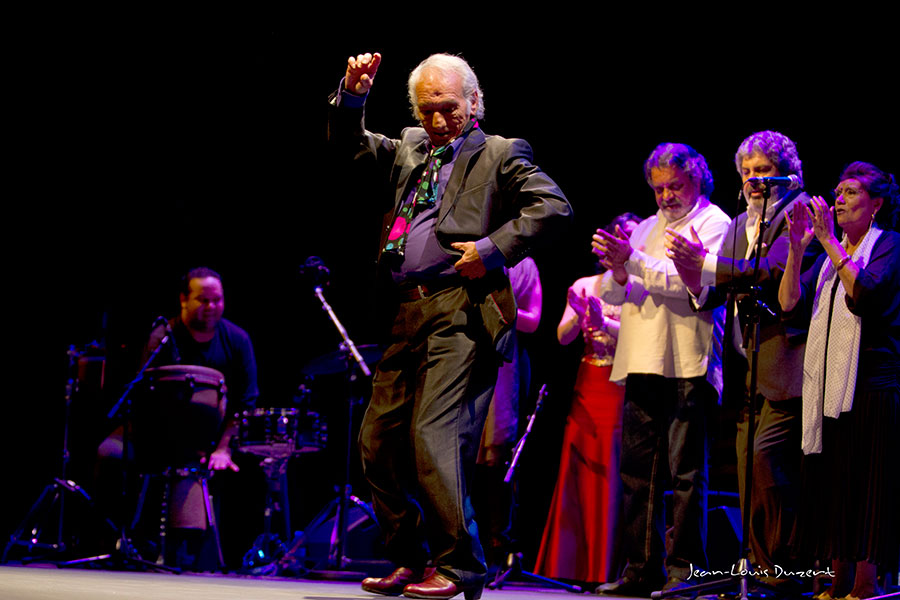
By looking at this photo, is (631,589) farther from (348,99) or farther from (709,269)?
(348,99)

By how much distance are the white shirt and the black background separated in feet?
6.12

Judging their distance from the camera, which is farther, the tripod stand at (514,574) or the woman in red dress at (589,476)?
the woman in red dress at (589,476)

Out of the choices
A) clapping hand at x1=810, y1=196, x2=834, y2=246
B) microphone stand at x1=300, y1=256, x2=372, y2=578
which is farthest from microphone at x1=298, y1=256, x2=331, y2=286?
clapping hand at x1=810, y1=196, x2=834, y2=246

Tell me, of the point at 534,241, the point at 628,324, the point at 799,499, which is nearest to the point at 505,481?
the point at 628,324

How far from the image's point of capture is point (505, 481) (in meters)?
5.40

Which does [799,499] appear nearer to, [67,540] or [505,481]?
[505,481]

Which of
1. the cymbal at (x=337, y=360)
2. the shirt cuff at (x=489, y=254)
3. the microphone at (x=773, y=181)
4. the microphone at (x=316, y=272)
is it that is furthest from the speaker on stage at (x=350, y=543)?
the microphone at (x=773, y=181)

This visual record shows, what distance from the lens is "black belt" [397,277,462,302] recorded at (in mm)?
3338

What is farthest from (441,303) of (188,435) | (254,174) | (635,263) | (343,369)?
(254,174)

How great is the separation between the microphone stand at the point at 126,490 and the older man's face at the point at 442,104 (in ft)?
9.49

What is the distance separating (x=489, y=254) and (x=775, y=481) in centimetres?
171

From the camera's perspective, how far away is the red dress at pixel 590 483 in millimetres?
5414

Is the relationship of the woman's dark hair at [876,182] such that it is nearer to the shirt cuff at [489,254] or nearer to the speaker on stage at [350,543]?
the shirt cuff at [489,254]

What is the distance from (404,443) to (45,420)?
15.9 ft
